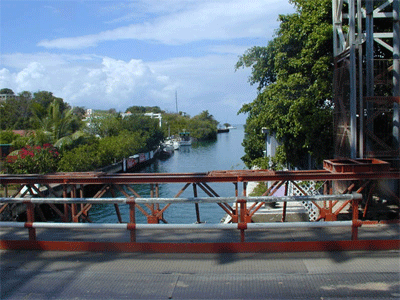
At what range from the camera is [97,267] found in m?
5.83

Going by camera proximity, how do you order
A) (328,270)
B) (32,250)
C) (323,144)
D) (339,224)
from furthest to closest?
(323,144) < (32,250) < (339,224) < (328,270)

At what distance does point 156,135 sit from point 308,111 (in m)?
65.2

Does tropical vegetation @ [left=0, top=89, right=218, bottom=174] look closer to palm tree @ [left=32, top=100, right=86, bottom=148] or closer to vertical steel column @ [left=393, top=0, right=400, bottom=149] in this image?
palm tree @ [left=32, top=100, right=86, bottom=148]

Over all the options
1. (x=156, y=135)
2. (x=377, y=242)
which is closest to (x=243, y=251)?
(x=377, y=242)

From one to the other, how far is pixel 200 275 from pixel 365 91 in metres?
9.51

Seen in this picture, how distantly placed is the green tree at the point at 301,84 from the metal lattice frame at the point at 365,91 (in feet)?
7.34

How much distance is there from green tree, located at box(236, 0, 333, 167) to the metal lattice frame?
2.24m

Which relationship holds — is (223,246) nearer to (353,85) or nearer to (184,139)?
(353,85)

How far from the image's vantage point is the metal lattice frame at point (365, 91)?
1103cm

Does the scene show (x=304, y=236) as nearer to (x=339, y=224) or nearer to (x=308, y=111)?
(x=339, y=224)

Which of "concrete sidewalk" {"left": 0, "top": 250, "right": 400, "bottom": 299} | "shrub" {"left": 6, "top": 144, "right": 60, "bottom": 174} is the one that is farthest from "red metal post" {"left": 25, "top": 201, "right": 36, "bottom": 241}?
"shrub" {"left": 6, "top": 144, "right": 60, "bottom": 174}

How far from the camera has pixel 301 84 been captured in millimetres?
16578

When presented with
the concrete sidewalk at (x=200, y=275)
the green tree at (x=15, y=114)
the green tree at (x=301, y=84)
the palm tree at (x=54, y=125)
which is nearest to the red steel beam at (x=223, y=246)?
the concrete sidewalk at (x=200, y=275)

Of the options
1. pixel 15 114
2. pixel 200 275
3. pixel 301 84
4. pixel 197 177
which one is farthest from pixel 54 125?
pixel 15 114
